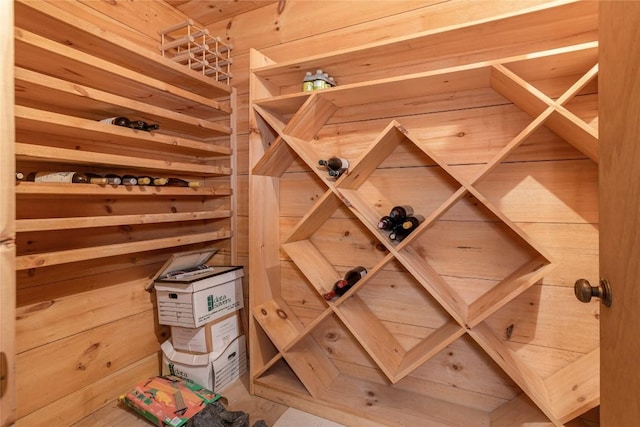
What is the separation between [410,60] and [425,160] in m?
0.40

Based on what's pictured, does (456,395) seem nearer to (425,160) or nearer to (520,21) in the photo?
(425,160)

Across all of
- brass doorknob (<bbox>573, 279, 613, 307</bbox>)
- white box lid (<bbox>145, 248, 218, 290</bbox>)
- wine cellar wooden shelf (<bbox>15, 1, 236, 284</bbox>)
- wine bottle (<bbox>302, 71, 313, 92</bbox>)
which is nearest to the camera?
brass doorknob (<bbox>573, 279, 613, 307</bbox>)

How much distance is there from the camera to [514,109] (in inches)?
46.4

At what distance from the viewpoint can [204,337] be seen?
1.41 m

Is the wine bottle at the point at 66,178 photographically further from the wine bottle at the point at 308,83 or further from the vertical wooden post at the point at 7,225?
the wine bottle at the point at 308,83

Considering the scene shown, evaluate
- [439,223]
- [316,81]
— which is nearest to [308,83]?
[316,81]

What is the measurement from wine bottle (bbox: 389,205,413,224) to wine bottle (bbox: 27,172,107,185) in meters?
1.06

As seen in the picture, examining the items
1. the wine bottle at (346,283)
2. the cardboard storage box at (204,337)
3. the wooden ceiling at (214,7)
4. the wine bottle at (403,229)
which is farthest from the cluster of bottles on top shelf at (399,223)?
the wooden ceiling at (214,7)

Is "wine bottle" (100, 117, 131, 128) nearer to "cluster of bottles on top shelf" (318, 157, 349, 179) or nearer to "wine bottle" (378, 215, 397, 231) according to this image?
"cluster of bottles on top shelf" (318, 157, 349, 179)

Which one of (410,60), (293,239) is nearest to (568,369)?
(293,239)

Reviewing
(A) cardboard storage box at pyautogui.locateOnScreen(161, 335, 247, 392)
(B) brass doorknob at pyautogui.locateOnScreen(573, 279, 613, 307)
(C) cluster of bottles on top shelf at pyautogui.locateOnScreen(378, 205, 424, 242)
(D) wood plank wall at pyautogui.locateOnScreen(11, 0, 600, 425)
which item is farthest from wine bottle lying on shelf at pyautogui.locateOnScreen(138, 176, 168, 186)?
(B) brass doorknob at pyautogui.locateOnScreen(573, 279, 613, 307)

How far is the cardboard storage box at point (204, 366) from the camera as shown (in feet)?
4.56

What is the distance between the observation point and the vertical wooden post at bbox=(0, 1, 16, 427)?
55cm

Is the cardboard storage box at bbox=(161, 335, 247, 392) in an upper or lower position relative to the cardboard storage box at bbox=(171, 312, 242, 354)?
lower
